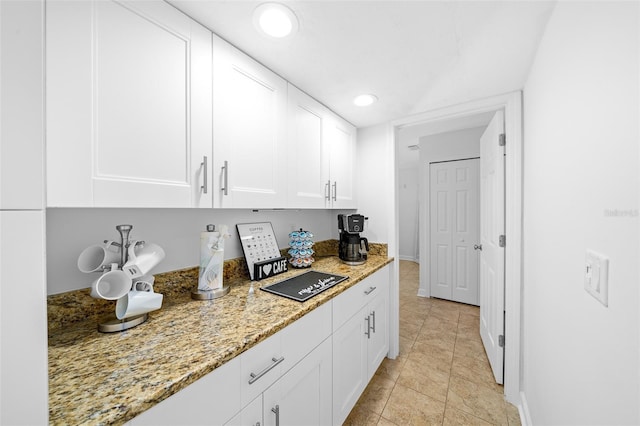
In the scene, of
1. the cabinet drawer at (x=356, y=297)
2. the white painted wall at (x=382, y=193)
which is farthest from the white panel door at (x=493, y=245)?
the cabinet drawer at (x=356, y=297)

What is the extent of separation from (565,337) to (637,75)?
2.83 ft

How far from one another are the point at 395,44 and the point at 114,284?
1.56 metres

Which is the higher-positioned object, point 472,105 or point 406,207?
point 472,105

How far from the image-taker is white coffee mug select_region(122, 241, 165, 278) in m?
0.91

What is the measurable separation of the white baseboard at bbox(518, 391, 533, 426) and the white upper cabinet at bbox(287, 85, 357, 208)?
174 cm

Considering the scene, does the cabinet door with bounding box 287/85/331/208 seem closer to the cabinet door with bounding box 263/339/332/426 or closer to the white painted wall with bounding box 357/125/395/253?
the white painted wall with bounding box 357/125/395/253

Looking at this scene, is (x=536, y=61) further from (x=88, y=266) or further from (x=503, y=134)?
(x=88, y=266)

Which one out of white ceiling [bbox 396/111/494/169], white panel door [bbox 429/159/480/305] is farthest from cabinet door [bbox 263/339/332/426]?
white panel door [bbox 429/159/480/305]

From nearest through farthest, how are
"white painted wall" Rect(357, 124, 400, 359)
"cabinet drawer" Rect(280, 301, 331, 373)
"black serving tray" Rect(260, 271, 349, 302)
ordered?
"cabinet drawer" Rect(280, 301, 331, 373) → "black serving tray" Rect(260, 271, 349, 302) → "white painted wall" Rect(357, 124, 400, 359)

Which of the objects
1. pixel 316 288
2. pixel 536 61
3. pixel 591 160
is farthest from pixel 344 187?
pixel 591 160

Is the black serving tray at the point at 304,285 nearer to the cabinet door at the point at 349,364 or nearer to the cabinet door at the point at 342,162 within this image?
the cabinet door at the point at 349,364

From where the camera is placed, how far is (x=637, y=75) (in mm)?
525

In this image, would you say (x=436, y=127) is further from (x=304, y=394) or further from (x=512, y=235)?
(x=304, y=394)

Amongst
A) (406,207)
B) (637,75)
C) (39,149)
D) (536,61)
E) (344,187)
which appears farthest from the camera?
(406,207)
